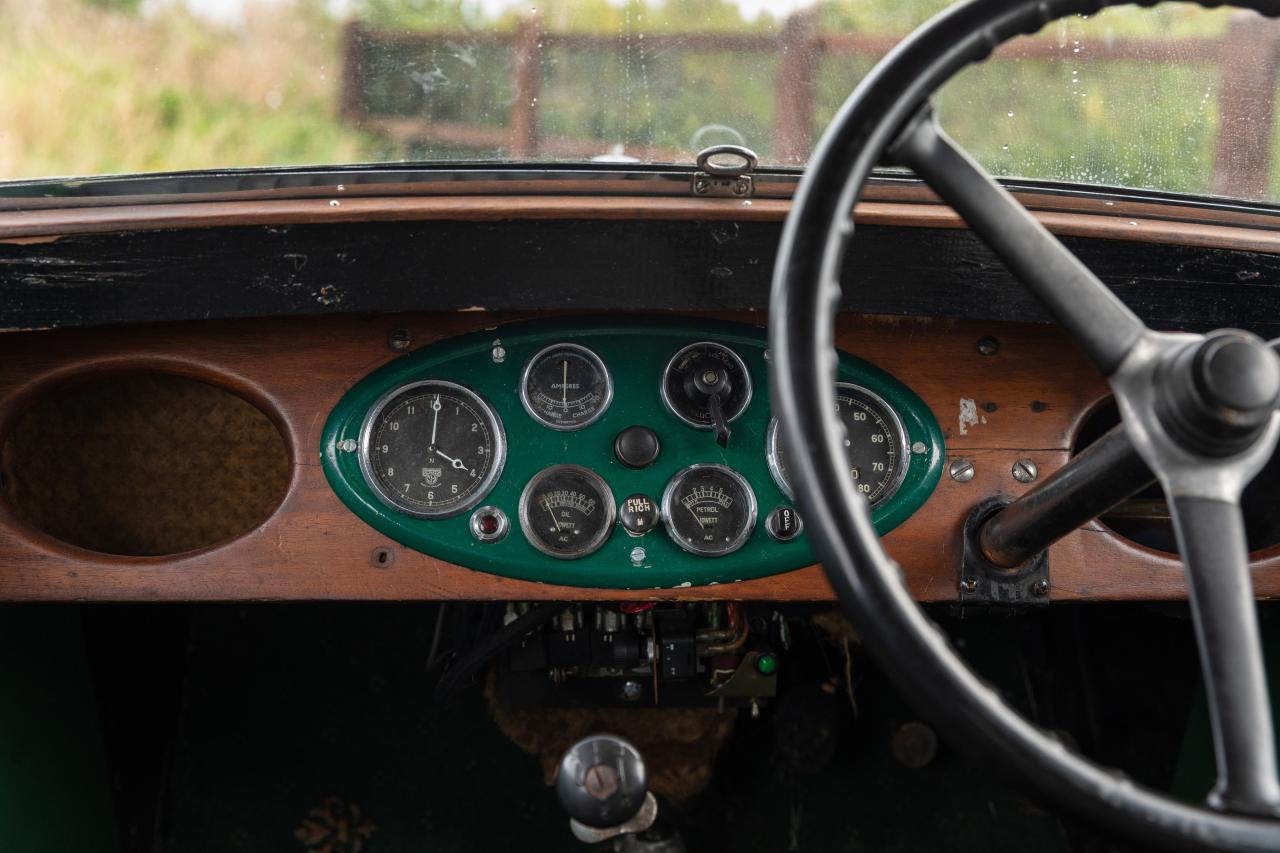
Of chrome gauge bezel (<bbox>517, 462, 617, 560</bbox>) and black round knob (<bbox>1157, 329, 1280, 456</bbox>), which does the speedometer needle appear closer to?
chrome gauge bezel (<bbox>517, 462, 617, 560</bbox>)

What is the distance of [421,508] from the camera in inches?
68.6

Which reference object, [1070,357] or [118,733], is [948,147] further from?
[118,733]

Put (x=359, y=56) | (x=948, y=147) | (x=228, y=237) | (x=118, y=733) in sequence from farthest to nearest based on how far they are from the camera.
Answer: (x=118, y=733) → (x=359, y=56) → (x=228, y=237) → (x=948, y=147)

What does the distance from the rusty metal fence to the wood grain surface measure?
0.26m

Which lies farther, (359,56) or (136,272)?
(359,56)

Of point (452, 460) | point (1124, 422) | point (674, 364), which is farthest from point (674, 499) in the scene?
point (1124, 422)

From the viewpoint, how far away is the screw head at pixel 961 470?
1768 millimetres

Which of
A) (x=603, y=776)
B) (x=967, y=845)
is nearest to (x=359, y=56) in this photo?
(x=603, y=776)

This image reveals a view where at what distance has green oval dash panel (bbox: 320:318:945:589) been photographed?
173cm

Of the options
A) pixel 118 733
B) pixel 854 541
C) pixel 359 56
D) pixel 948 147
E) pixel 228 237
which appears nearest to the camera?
pixel 854 541

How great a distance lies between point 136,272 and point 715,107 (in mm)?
835

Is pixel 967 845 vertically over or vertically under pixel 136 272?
under

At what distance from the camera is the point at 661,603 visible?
188cm

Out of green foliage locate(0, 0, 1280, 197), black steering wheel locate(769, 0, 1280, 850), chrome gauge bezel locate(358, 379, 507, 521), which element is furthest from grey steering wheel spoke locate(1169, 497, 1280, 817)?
chrome gauge bezel locate(358, 379, 507, 521)
